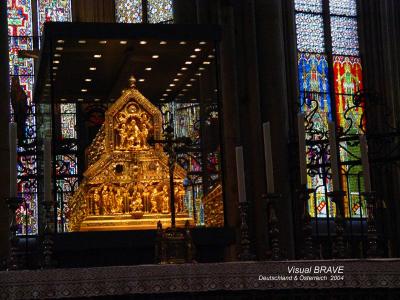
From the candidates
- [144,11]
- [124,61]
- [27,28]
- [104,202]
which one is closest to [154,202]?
[104,202]

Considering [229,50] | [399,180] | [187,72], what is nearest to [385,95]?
[399,180]

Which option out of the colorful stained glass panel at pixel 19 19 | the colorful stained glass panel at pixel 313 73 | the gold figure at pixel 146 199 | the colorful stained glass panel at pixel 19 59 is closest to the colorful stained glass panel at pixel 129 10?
the colorful stained glass panel at pixel 19 19

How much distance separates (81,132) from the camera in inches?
762

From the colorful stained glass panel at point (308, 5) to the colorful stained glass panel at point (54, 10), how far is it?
5.12 m

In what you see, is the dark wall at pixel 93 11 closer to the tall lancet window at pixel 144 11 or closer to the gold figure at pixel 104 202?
the tall lancet window at pixel 144 11

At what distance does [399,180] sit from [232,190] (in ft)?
19.4

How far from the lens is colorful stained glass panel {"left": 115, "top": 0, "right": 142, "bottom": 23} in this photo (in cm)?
2155

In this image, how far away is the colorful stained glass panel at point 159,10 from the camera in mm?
21609

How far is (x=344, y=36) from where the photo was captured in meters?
22.6

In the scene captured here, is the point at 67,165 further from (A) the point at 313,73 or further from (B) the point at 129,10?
(A) the point at 313,73

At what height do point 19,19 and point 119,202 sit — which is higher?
point 19,19

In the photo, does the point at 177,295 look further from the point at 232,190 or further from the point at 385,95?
the point at 385,95

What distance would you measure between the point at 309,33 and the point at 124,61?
10.6 metres

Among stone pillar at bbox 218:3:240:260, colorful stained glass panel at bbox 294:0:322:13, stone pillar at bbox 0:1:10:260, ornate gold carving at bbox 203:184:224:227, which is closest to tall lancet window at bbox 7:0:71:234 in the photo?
colorful stained glass panel at bbox 294:0:322:13
